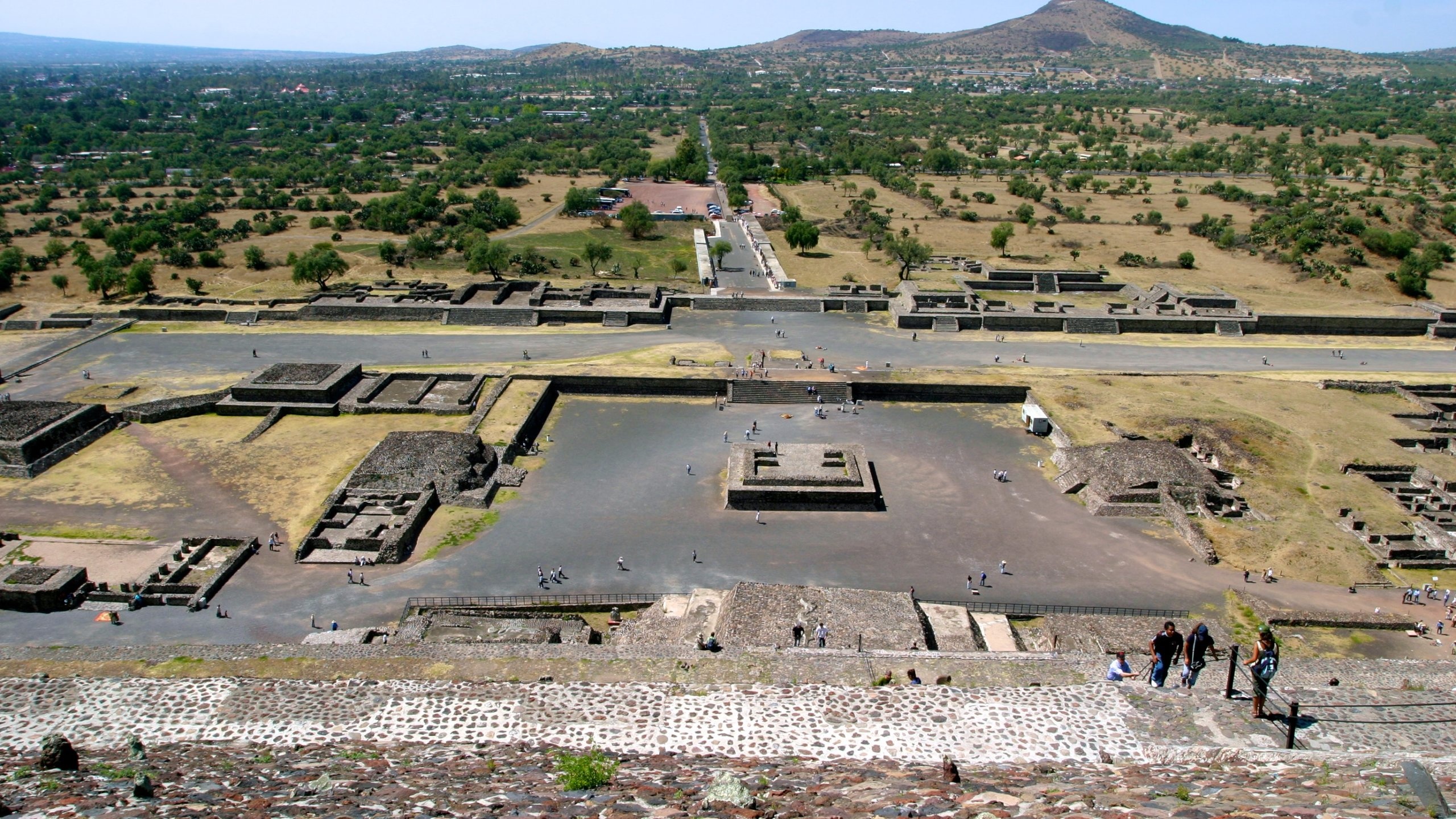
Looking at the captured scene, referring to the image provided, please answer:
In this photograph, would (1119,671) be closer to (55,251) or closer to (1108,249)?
(1108,249)

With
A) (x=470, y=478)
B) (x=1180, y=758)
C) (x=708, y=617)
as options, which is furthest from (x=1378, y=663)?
(x=470, y=478)

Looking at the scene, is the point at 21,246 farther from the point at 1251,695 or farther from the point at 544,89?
the point at 544,89

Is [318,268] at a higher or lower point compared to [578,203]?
lower

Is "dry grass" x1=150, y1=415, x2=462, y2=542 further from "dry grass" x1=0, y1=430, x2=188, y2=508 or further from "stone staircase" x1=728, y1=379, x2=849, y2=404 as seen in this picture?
"stone staircase" x1=728, y1=379, x2=849, y2=404

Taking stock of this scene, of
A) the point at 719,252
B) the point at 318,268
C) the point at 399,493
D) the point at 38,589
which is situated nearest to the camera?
the point at 38,589

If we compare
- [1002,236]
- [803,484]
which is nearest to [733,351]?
[803,484]

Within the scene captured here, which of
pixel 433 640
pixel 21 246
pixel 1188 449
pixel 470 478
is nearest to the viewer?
pixel 433 640

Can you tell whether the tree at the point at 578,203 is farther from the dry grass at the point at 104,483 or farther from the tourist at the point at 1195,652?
the tourist at the point at 1195,652
